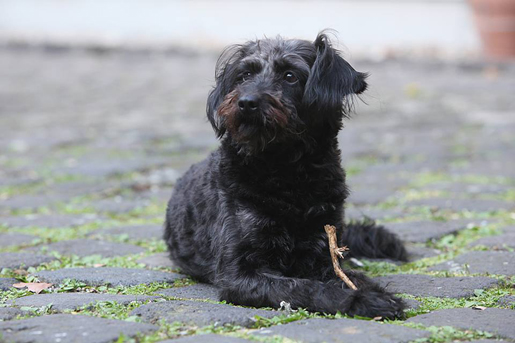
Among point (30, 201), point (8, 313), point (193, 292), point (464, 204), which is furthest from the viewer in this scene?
point (30, 201)

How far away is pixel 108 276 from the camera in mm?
4496

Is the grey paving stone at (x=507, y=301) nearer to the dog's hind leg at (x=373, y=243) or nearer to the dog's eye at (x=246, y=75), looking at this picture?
the dog's hind leg at (x=373, y=243)

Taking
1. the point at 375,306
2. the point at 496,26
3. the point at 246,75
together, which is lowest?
the point at 375,306

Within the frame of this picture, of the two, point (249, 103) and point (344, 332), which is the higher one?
point (249, 103)

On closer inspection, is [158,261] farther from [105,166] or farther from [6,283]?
[105,166]

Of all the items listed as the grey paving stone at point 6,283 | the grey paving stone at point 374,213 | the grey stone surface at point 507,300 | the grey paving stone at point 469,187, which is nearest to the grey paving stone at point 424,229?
the grey paving stone at point 374,213

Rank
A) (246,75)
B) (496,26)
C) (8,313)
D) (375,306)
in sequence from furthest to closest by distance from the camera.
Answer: (496,26) < (246,75) < (375,306) < (8,313)

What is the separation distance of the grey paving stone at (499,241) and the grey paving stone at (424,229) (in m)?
0.37

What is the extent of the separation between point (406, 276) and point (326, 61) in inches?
56.6

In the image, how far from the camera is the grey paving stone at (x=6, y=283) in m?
4.22

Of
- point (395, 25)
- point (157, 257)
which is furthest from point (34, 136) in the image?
point (395, 25)

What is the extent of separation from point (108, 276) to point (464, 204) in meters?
3.57

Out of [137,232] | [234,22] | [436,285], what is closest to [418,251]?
[436,285]

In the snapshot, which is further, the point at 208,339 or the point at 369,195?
the point at 369,195
